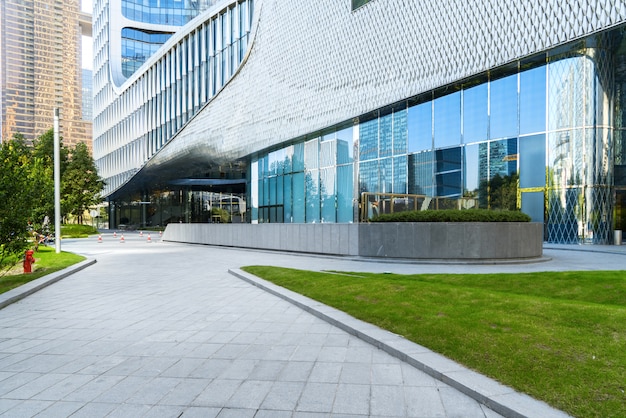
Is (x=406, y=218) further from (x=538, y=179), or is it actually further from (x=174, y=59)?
(x=174, y=59)

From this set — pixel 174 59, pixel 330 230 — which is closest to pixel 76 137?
pixel 174 59

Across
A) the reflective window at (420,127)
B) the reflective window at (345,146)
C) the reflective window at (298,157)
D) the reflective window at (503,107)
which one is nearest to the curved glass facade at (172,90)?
the reflective window at (298,157)

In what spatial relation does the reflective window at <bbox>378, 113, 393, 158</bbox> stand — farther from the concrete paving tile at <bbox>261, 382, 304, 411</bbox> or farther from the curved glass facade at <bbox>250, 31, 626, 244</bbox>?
the concrete paving tile at <bbox>261, 382, 304, 411</bbox>

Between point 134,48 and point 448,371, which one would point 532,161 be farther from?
point 134,48

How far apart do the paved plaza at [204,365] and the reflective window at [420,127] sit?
19174mm

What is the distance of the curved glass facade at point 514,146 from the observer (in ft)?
70.2

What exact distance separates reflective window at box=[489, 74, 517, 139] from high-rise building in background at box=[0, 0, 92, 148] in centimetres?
13854

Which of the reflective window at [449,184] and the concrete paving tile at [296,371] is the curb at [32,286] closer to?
the concrete paving tile at [296,371]

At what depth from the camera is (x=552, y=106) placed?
2178 cm

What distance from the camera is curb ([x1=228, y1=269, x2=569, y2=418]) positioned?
11.9 feet

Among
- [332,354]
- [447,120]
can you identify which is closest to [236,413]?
[332,354]

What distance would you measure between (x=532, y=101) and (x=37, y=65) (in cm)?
16376

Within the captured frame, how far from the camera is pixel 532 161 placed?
884 inches

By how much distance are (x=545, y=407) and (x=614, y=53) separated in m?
25.0
